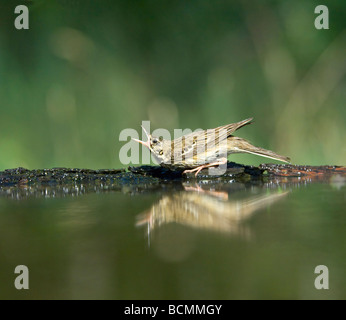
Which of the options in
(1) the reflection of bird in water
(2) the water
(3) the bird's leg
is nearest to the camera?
(2) the water

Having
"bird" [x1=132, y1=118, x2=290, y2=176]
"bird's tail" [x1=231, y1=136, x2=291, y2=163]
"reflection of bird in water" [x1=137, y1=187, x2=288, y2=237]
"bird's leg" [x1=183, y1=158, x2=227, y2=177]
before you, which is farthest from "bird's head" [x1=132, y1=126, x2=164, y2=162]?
"reflection of bird in water" [x1=137, y1=187, x2=288, y2=237]

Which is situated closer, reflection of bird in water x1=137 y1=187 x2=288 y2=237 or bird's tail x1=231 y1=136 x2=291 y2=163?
reflection of bird in water x1=137 y1=187 x2=288 y2=237

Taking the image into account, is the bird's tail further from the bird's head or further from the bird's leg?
the bird's head

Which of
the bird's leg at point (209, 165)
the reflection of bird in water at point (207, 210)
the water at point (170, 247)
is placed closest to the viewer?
the water at point (170, 247)

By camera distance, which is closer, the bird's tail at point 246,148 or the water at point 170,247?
the water at point 170,247

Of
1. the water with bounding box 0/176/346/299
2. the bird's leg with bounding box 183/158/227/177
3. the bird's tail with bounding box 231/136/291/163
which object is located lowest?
the water with bounding box 0/176/346/299

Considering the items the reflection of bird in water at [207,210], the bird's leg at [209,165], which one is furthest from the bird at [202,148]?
the reflection of bird in water at [207,210]

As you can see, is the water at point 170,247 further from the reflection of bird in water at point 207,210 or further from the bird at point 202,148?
the bird at point 202,148

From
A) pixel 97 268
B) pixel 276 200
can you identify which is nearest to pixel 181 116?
pixel 276 200

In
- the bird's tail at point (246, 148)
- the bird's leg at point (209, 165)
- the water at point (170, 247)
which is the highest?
the bird's tail at point (246, 148)
